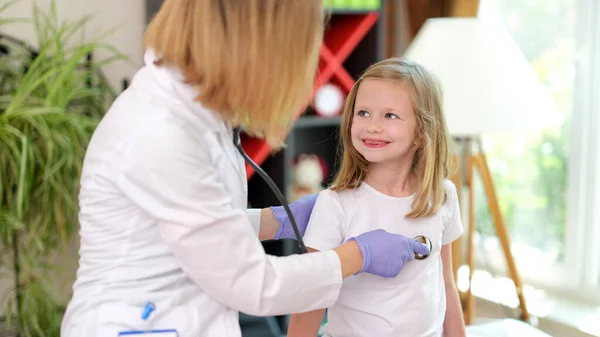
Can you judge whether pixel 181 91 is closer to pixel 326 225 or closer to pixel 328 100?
pixel 326 225

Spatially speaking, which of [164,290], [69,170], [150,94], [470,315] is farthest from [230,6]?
[470,315]

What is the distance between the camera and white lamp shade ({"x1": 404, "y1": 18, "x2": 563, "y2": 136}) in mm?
2045

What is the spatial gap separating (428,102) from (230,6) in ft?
1.77

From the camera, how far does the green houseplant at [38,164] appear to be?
212cm

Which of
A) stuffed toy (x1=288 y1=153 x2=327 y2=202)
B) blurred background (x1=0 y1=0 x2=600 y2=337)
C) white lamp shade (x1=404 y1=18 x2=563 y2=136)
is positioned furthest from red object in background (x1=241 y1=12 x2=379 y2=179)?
white lamp shade (x1=404 y1=18 x2=563 y2=136)

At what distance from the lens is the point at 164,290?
117 centimetres

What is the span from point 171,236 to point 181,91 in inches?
8.8

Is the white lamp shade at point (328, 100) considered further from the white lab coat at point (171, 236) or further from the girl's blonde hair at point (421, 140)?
the white lab coat at point (171, 236)

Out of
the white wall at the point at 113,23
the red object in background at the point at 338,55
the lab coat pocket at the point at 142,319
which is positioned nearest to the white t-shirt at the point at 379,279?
the lab coat pocket at the point at 142,319

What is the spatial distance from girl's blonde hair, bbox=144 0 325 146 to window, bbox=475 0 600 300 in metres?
1.74

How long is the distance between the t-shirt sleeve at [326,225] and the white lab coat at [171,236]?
21 cm

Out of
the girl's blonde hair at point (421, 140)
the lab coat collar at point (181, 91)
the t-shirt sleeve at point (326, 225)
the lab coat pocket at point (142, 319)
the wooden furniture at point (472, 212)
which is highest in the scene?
the lab coat collar at point (181, 91)

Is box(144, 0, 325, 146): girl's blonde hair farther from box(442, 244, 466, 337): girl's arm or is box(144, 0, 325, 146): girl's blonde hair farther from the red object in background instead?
the red object in background

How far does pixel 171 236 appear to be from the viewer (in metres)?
A: 1.10
